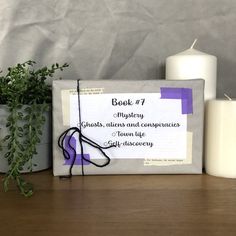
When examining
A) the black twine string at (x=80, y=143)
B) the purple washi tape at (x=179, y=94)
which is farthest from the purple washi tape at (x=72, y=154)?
the purple washi tape at (x=179, y=94)

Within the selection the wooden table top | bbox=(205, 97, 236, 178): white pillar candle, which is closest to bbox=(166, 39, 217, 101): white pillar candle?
bbox=(205, 97, 236, 178): white pillar candle

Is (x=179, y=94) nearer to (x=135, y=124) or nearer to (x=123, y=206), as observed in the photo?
(x=135, y=124)

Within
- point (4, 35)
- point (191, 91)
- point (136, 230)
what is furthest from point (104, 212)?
point (4, 35)

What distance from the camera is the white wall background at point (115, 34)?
84cm

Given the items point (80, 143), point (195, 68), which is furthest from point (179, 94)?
point (80, 143)

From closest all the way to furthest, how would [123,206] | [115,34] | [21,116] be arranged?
[123,206] < [21,116] < [115,34]

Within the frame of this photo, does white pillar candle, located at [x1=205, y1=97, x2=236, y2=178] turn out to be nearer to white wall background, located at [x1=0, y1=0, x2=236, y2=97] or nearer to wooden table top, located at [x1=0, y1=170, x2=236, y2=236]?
wooden table top, located at [x1=0, y1=170, x2=236, y2=236]

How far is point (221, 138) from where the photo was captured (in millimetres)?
675

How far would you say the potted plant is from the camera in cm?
62

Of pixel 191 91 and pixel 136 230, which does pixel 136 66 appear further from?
pixel 136 230

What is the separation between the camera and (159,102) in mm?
682

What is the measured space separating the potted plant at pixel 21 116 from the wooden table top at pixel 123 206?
0.19 feet

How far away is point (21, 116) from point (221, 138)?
1.26 ft

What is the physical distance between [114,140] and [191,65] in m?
0.23
